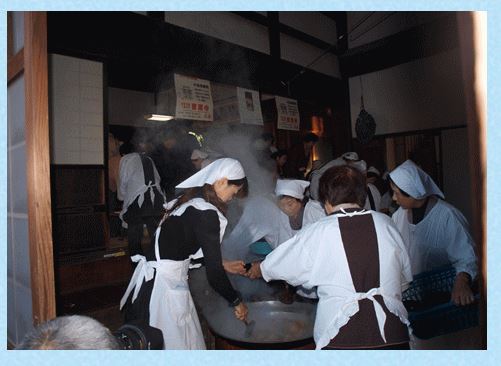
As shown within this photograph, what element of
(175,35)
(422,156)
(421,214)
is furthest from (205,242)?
(422,156)

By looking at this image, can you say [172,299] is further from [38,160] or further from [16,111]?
[16,111]

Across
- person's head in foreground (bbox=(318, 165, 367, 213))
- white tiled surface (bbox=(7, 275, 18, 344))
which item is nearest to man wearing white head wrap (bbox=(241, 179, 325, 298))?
person's head in foreground (bbox=(318, 165, 367, 213))

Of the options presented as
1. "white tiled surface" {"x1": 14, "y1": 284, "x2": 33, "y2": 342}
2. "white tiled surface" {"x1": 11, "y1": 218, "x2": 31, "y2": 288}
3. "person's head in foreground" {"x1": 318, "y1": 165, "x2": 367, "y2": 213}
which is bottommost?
"white tiled surface" {"x1": 14, "y1": 284, "x2": 33, "y2": 342}

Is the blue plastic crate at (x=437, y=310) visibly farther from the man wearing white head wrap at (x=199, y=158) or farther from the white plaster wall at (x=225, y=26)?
A: the white plaster wall at (x=225, y=26)

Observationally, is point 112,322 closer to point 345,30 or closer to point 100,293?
point 100,293

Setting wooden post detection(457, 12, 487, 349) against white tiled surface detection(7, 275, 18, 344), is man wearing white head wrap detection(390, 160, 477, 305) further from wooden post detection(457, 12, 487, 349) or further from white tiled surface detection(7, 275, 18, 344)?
white tiled surface detection(7, 275, 18, 344)

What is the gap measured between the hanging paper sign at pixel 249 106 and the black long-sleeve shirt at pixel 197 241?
412 centimetres

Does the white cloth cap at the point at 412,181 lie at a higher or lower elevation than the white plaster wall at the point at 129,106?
lower

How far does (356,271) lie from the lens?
224 centimetres

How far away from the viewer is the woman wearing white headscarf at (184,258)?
2.74 metres

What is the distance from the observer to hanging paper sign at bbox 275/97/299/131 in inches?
295

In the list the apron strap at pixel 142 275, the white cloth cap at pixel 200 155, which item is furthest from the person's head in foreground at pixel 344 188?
the white cloth cap at pixel 200 155

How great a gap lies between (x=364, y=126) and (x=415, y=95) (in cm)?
124

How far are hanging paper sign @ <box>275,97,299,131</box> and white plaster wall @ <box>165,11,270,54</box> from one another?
101 centimetres
